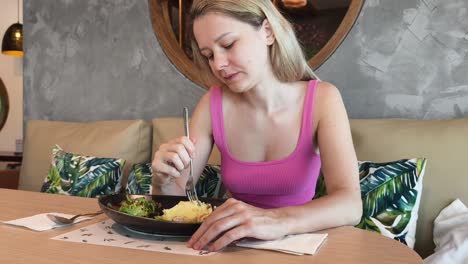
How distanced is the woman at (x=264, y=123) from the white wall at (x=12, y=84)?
15.5 ft

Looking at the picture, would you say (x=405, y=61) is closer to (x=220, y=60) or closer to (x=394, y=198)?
(x=394, y=198)

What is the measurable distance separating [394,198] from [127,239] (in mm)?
1035

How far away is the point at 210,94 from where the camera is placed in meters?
1.52

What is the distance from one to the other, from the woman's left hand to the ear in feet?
2.16

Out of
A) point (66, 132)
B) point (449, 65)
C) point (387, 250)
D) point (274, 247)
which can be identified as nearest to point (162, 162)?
point (274, 247)

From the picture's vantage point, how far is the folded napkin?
0.80 metres

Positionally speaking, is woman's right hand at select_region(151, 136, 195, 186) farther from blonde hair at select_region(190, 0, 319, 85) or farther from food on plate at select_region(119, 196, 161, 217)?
blonde hair at select_region(190, 0, 319, 85)

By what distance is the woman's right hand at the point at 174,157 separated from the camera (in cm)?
100

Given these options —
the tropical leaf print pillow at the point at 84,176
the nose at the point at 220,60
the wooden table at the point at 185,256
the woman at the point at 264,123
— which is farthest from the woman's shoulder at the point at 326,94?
the tropical leaf print pillow at the point at 84,176

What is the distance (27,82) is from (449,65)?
2588mm

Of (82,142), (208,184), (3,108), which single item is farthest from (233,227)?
(3,108)

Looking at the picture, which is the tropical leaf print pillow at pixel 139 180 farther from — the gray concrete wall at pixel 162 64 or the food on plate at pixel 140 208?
the food on plate at pixel 140 208

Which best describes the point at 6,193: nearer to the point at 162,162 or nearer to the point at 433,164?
the point at 162,162

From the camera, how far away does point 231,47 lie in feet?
4.05
